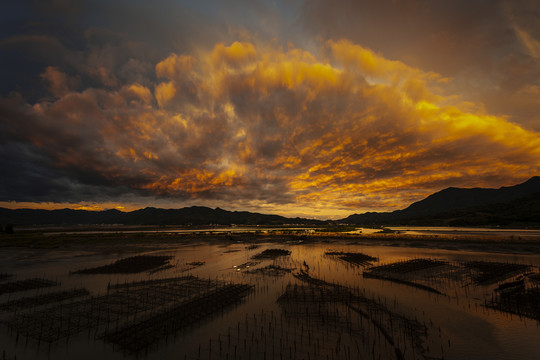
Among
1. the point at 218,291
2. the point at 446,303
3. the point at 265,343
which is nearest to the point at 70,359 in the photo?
the point at 265,343

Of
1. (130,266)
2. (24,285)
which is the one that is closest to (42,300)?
(24,285)

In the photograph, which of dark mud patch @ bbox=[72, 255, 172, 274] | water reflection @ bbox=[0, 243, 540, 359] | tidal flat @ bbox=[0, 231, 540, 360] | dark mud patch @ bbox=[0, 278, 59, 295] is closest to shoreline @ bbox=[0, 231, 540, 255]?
dark mud patch @ bbox=[72, 255, 172, 274]

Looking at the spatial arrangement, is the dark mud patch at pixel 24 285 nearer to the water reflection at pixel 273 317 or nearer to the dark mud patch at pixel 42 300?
the water reflection at pixel 273 317

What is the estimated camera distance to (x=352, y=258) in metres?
49.3

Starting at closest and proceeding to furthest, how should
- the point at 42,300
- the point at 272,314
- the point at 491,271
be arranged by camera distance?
the point at 272,314
the point at 42,300
the point at 491,271

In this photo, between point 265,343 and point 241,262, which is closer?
point 265,343

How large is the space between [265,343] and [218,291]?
42.4ft

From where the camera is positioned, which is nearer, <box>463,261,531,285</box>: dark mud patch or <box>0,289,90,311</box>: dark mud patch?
<box>0,289,90,311</box>: dark mud patch

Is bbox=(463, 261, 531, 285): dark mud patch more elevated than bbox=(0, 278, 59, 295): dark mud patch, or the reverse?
bbox=(463, 261, 531, 285): dark mud patch

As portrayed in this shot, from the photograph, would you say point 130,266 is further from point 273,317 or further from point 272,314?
A: point 273,317

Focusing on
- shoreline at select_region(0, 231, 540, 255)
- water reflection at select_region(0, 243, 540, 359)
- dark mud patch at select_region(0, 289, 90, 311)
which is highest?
water reflection at select_region(0, 243, 540, 359)

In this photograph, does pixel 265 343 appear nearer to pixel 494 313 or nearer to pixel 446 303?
pixel 446 303

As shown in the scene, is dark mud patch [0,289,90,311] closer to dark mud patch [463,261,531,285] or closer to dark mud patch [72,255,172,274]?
dark mud patch [72,255,172,274]

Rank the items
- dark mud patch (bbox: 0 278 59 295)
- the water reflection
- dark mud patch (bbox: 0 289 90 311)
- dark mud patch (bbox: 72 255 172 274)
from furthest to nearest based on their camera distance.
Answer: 1. dark mud patch (bbox: 72 255 172 274)
2. dark mud patch (bbox: 0 278 59 295)
3. dark mud patch (bbox: 0 289 90 311)
4. the water reflection
